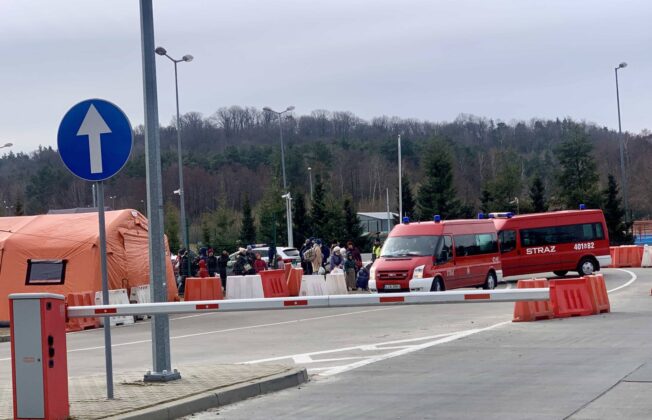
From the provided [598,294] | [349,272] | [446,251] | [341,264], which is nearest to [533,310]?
[598,294]

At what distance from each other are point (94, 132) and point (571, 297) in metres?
12.4

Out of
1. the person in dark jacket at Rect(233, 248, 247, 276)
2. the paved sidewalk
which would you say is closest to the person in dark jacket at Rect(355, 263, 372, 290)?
the person in dark jacket at Rect(233, 248, 247, 276)

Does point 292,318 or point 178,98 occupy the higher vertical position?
point 178,98

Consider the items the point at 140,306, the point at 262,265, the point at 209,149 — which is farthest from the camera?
the point at 209,149

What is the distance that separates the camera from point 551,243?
36031 mm

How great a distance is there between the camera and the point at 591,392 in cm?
1011

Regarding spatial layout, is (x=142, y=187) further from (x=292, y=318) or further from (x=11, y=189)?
(x=292, y=318)

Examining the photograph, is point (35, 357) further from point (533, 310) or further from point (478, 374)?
point (533, 310)

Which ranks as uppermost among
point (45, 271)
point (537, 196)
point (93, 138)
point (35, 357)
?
point (537, 196)

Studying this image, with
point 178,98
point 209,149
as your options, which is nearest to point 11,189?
point 209,149

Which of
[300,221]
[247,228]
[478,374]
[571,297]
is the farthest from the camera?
[247,228]

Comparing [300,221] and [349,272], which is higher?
[300,221]

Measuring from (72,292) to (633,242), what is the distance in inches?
1696

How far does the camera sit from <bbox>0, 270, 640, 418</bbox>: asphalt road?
973 cm
